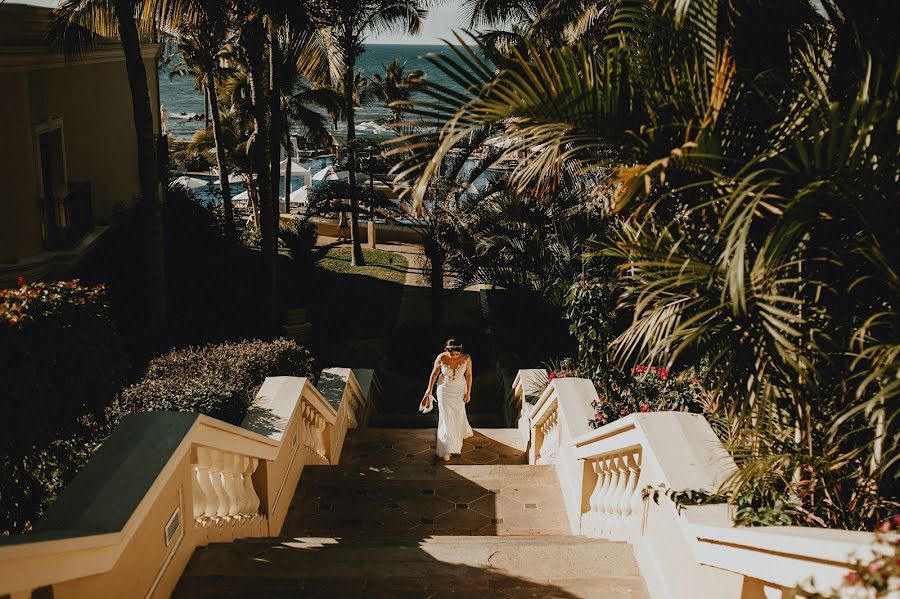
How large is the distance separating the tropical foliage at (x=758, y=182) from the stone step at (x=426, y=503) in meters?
3.57

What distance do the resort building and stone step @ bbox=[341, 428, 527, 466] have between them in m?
6.00

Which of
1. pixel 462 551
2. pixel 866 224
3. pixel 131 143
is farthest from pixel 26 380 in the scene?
pixel 131 143

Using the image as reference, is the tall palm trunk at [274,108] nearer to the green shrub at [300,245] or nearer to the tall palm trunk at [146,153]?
the green shrub at [300,245]

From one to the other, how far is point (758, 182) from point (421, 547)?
3274 millimetres

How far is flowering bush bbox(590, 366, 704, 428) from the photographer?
6.49m

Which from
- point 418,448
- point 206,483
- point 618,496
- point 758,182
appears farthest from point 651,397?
point 418,448

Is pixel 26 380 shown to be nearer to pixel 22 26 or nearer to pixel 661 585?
pixel 661 585

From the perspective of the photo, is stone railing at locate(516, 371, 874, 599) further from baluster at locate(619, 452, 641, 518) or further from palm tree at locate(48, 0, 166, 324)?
palm tree at locate(48, 0, 166, 324)

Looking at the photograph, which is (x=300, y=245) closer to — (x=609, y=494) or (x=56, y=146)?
(x=56, y=146)

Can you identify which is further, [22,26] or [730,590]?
[22,26]

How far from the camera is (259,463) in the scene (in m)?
6.22

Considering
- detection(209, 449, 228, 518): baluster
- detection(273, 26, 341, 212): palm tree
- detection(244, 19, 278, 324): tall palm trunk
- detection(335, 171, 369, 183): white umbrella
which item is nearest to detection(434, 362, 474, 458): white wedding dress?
detection(209, 449, 228, 518): baluster

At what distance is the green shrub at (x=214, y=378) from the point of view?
261 inches

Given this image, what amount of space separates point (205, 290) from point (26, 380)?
10091 mm
